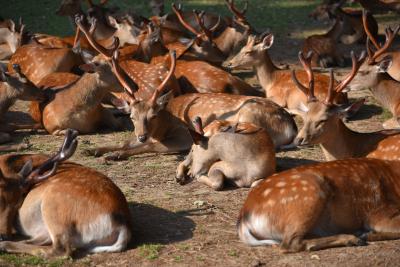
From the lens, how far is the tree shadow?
17.6ft

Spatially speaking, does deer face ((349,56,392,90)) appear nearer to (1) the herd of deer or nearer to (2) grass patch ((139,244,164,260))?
(1) the herd of deer

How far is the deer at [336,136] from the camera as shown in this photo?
641cm

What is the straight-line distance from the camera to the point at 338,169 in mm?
5273

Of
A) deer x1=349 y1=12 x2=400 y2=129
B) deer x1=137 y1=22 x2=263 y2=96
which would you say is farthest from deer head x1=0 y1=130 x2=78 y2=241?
deer x1=349 y1=12 x2=400 y2=129

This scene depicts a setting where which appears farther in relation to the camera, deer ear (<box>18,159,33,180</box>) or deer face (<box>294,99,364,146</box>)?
deer face (<box>294,99,364,146</box>)

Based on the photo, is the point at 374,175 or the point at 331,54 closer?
the point at 374,175

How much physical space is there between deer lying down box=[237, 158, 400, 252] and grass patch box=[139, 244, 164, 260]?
51 centimetres

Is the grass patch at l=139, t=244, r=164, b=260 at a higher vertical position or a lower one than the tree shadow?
higher

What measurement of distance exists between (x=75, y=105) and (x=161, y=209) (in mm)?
2538

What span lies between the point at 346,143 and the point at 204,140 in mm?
1098

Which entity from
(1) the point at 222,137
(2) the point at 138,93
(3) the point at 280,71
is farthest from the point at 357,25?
(1) the point at 222,137

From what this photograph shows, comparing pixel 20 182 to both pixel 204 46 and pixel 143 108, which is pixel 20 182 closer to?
pixel 143 108

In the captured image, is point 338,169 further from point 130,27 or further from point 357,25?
point 357,25

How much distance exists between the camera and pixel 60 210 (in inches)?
197
